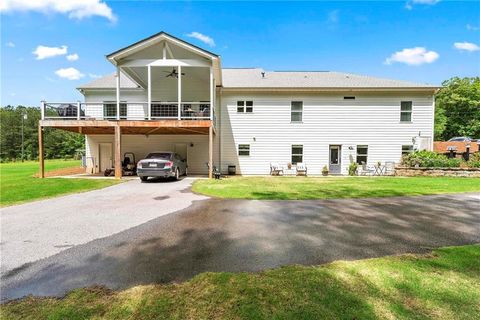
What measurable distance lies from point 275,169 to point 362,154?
253 inches

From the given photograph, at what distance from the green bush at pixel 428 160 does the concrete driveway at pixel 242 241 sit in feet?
32.1

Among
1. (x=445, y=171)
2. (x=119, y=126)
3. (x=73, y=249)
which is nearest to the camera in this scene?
(x=73, y=249)

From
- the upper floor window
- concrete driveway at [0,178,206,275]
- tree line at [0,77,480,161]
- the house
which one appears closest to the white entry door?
the house

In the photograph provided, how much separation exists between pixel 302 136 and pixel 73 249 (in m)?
15.5

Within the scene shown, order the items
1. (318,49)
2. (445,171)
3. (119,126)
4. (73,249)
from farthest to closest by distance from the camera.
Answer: (318,49) < (445,171) < (119,126) < (73,249)

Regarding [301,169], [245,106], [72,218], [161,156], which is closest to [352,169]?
[301,169]

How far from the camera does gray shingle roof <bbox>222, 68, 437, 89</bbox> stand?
17031mm

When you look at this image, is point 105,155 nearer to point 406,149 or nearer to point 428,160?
point 406,149

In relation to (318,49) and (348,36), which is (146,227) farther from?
(318,49)

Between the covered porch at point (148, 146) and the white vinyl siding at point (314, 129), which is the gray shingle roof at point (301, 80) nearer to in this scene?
the white vinyl siding at point (314, 129)

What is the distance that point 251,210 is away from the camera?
6566 mm

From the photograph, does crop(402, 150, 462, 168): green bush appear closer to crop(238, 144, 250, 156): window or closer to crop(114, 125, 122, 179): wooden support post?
crop(238, 144, 250, 156): window

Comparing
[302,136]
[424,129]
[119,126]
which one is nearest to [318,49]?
[302,136]

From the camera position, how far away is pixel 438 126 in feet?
137
